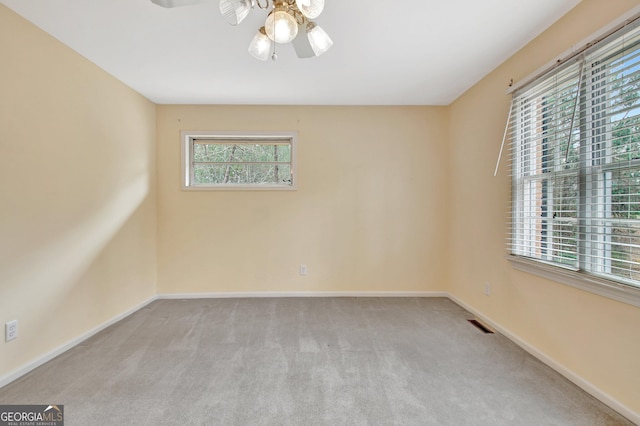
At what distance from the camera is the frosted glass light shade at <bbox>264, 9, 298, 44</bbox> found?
1.32m

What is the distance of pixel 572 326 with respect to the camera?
181 cm

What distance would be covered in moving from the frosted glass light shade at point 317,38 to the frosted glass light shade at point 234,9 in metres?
0.33

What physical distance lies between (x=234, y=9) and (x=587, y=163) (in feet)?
7.32

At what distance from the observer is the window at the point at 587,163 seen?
4.92 ft

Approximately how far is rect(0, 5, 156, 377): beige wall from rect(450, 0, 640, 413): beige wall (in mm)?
3714

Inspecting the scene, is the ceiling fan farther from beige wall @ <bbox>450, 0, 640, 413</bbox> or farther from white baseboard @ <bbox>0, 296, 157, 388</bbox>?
white baseboard @ <bbox>0, 296, 157, 388</bbox>

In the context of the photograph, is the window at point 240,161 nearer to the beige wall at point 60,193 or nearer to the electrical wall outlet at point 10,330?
the beige wall at point 60,193

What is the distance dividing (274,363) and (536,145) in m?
2.64

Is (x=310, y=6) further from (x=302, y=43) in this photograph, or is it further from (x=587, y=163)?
(x=587, y=163)

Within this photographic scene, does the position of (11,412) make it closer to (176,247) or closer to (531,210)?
(176,247)

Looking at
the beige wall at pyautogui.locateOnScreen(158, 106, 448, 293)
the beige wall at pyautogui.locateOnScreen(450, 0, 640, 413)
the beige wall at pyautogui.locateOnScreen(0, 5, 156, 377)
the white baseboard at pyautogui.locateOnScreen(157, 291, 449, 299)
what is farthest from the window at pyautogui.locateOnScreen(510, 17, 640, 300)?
the beige wall at pyautogui.locateOnScreen(0, 5, 156, 377)

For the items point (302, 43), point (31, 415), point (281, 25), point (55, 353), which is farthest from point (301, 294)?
point (281, 25)

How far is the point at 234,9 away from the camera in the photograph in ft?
4.15

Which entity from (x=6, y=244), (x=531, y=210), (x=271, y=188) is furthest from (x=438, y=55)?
(x=6, y=244)
